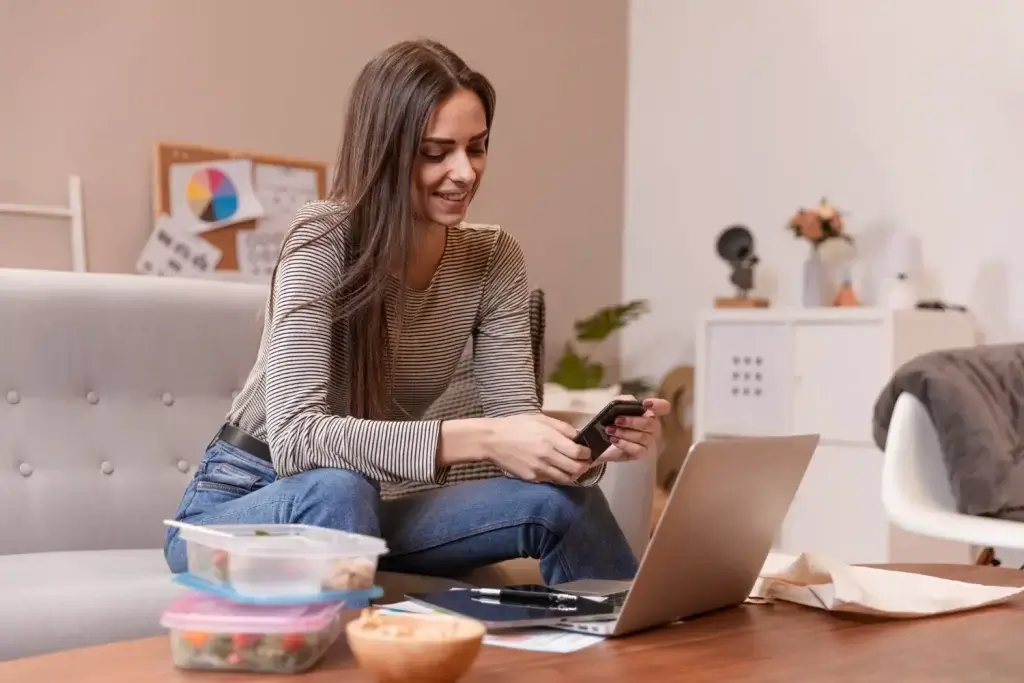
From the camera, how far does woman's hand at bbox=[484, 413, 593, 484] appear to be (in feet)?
4.44

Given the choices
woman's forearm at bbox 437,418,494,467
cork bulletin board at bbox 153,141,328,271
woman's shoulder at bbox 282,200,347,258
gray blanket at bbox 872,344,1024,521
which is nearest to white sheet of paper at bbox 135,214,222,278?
cork bulletin board at bbox 153,141,328,271

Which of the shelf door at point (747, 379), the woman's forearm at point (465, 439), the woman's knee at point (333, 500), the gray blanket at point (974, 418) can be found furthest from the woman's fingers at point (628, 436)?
the shelf door at point (747, 379)

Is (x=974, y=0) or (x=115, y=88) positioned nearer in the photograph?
(x=115, y=88)

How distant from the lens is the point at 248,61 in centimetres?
340

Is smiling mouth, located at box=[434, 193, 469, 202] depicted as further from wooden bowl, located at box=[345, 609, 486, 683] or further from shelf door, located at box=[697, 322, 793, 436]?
shelf door, located at box=[697, 322, 793, 436]

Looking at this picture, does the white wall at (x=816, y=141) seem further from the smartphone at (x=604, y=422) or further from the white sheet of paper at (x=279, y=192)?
the smartphone at (x=604, y=422)

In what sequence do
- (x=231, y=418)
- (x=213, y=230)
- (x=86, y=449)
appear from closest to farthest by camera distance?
1. (x=231, y=418)
2. (x=86, y=449)
3. (x=213, y=230)

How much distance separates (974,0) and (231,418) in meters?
2.76

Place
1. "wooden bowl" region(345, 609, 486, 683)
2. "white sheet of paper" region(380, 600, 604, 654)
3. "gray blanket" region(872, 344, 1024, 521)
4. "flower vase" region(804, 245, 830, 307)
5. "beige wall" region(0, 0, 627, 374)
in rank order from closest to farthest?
"wooden bowl" region(345, 609, 486, 683)
"white sheet of paper" region(380, 600, 604, 654)
"gray blanket" region(872, 344, 1024, 521)
"beige wall" region(0, 0, 627, 374)
"flower vase" region(804, 245, 830, 307)

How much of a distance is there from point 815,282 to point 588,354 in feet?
3.17

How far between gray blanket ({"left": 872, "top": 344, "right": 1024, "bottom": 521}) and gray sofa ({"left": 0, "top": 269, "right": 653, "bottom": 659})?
0.75 meters

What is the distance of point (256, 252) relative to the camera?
11.0 feet

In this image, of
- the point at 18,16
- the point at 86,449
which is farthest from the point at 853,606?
the point at 18,16

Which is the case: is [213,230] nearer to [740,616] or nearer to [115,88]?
[115,88]
